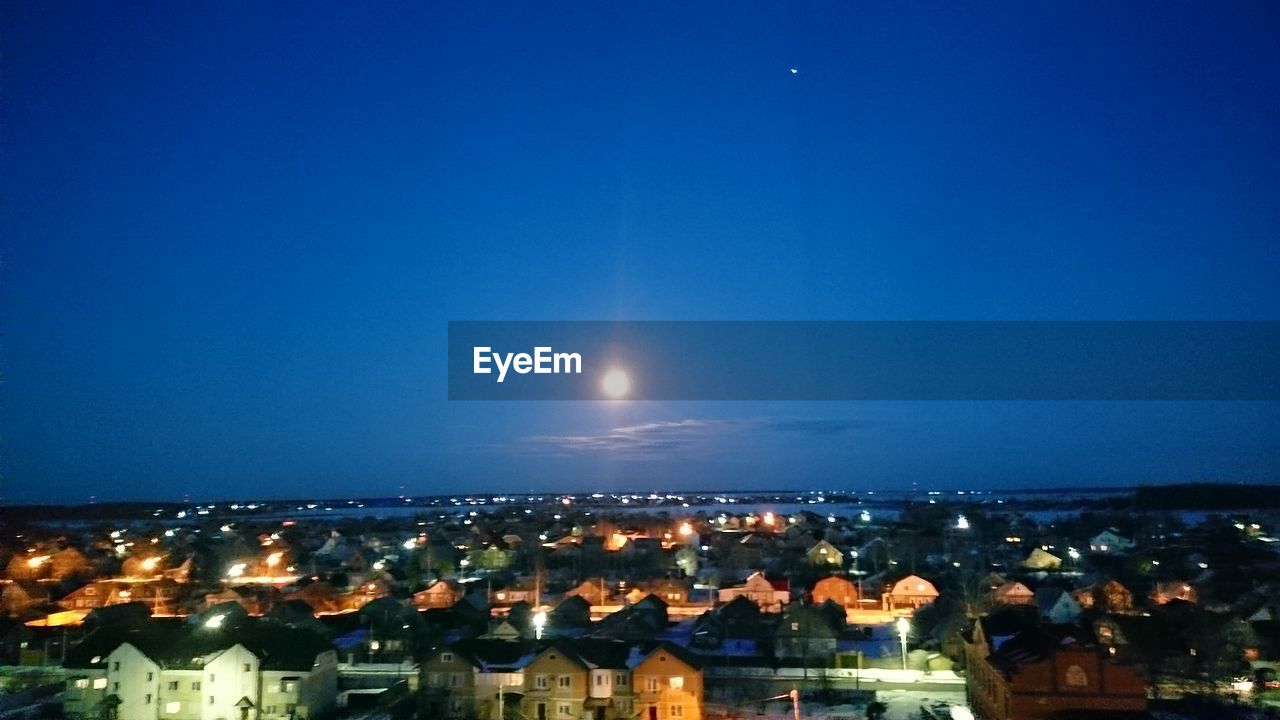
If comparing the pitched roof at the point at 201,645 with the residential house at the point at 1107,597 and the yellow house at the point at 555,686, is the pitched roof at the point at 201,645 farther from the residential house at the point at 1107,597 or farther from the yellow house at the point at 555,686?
the residential house at the point at 1107,597

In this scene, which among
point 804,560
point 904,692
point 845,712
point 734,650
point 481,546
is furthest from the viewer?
point 481,546

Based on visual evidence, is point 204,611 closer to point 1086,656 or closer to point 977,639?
point 977,639

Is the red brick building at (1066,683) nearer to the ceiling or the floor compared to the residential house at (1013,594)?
nearer to the ceiling

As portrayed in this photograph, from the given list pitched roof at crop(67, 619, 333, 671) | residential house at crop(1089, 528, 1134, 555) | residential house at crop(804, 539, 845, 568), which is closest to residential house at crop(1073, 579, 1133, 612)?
residential house at crop(804, 539, 845, 568)

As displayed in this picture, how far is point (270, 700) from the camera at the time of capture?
741 centimetres

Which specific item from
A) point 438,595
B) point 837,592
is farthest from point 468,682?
point 837,592

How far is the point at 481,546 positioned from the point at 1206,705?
53.2ft

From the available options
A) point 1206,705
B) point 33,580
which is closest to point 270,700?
point 1206,705

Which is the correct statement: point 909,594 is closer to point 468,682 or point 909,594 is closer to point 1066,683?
point 1066,683

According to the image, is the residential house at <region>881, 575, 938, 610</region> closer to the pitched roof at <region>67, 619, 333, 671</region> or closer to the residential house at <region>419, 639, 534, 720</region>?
the residential house at <region>419, 639, 534, 720</region>

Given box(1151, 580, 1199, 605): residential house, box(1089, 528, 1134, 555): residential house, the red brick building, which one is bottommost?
box(1089, 528, 1134, 555): residential house

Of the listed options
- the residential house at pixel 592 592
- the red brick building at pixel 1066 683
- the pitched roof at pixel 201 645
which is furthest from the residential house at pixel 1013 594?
the pitched roof at pixel 201 645

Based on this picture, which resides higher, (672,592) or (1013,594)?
(1013,594)

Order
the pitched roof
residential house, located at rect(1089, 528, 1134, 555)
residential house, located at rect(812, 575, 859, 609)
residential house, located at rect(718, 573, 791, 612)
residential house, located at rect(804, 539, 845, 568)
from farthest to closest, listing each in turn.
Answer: residential house, located at rect(1089, 528, 1134, 555), residential house, located at rect(804, 539, 845, 568), residential house, located at rect(718, 573, 791, 612), residential house, located at rect(812, 575, 859, 609), the pitched roof
